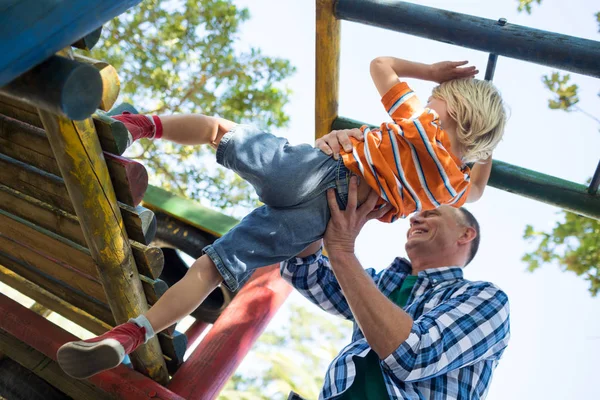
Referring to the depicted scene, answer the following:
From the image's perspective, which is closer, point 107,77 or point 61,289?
point 107,77

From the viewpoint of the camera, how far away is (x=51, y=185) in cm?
219

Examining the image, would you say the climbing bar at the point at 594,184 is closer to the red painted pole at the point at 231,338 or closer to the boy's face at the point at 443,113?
the boy's face at the point at 443,113

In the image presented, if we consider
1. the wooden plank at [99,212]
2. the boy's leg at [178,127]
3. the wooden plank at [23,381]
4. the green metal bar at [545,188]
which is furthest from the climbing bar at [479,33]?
the wooden plank at [23,381]

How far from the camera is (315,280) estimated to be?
306 cm

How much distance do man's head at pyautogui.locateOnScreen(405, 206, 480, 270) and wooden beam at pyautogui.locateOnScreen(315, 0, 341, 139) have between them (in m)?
0.67

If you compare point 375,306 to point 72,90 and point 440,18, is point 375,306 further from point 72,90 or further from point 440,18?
point 72,90

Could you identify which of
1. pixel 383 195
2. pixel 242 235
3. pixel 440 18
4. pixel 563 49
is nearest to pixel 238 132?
pixel 242 235

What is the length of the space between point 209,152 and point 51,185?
16.4 ft

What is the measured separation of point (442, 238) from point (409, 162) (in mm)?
958

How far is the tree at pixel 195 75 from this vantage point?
22.1 ft

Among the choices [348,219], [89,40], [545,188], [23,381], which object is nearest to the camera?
[89,40]

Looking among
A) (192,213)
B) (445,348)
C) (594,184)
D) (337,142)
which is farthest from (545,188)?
(192,213)

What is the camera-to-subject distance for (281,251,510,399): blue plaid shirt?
7.75 feet

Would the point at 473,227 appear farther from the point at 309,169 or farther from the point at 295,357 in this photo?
the point at 295,357
